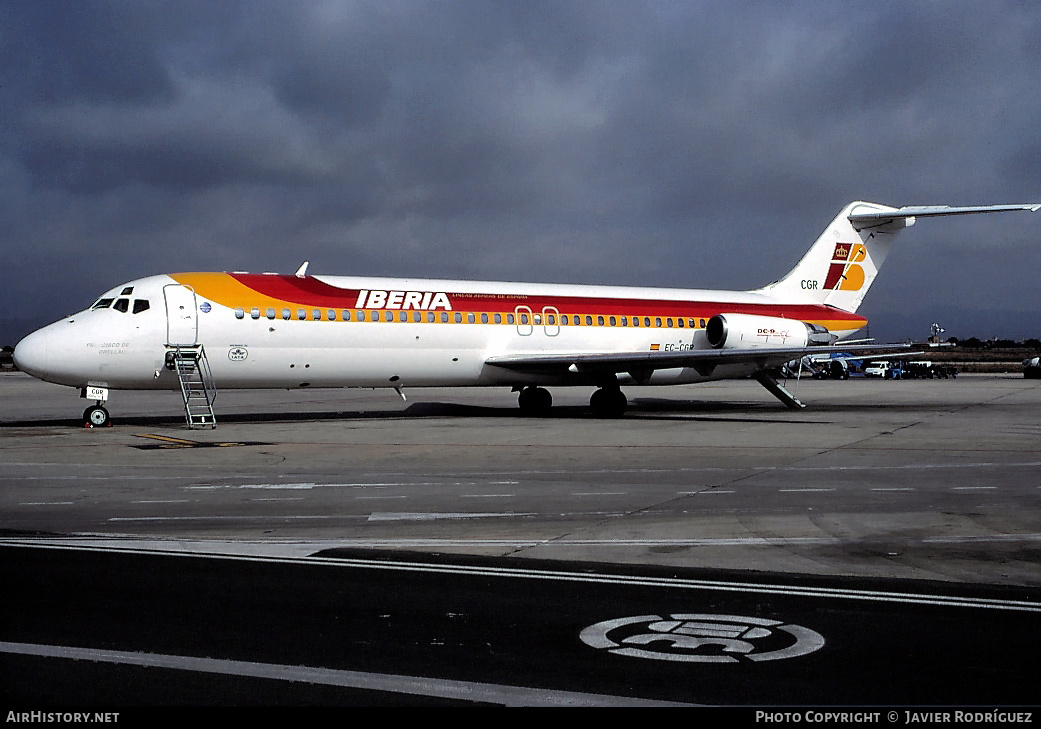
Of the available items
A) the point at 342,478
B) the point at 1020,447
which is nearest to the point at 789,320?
the point at 1020,447

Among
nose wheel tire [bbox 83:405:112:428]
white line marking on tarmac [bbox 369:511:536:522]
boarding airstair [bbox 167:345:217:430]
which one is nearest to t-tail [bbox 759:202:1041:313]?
boarding airstair [bbox 167:345:217:430]

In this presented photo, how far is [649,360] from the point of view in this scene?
93.3 feet

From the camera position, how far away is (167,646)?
627 cm

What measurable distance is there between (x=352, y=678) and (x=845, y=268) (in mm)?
33429

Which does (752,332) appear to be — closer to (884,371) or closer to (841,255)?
(841,255)

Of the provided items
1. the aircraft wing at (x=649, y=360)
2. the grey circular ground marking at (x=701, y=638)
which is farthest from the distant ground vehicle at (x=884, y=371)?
the grey circular ground marking at (x=701, y=638)

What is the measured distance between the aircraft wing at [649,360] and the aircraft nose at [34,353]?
11.4 meters

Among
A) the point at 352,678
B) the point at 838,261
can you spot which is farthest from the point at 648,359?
the point at 352,678

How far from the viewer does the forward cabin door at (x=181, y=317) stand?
80.7 ft

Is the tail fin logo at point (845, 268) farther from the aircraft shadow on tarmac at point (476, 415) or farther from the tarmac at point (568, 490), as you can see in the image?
the tarmac at point (568, 490)

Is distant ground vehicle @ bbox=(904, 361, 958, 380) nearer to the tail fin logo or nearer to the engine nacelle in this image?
the tail fin logo

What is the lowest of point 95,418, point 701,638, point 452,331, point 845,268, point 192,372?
point 701,638

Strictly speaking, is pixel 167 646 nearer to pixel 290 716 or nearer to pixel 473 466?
pixel 290 716

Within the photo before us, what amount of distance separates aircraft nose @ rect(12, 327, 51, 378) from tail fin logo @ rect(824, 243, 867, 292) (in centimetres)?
2508
